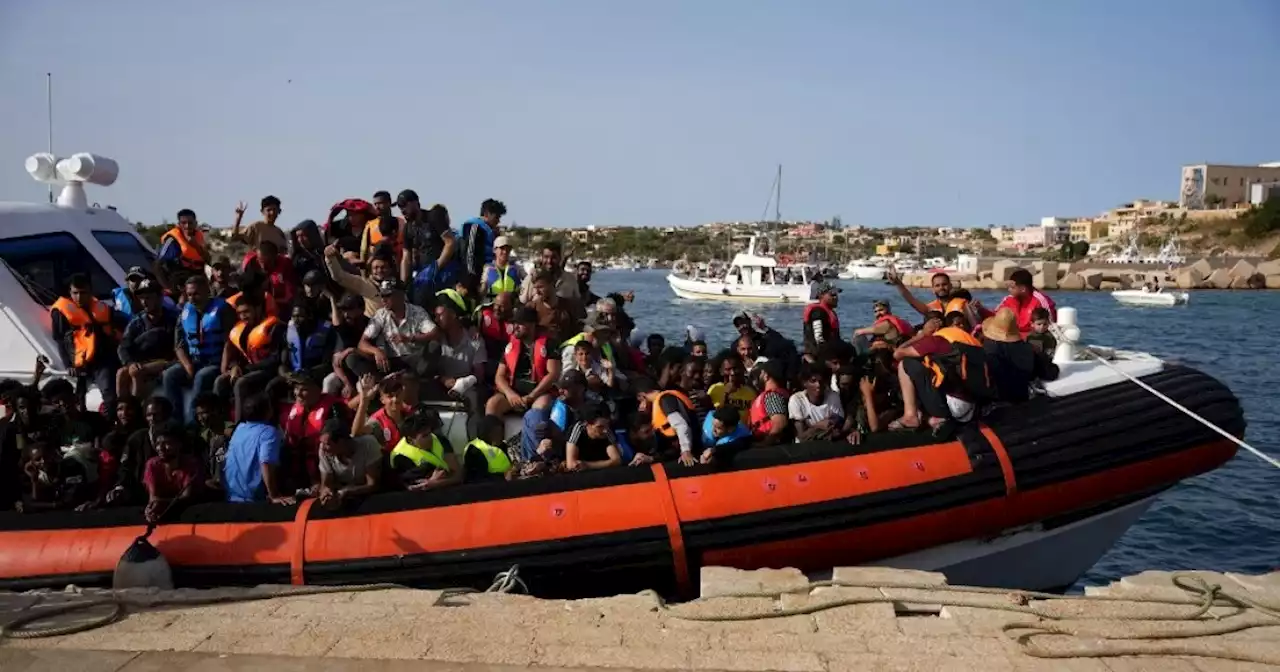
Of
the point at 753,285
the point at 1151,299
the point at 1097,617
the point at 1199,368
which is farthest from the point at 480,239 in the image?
the point at 1151,299

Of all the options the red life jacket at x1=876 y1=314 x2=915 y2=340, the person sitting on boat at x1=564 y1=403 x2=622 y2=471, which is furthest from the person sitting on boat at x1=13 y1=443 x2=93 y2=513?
the red life jacket at x1=876 y1=314 x2=915 y2=340

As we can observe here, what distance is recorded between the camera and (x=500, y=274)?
7.99 meters

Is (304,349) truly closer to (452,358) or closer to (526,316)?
(452,358)

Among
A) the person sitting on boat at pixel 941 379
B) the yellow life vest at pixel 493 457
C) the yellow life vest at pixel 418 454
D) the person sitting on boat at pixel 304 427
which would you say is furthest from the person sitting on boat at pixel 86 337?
the person sitting on boat at pixel 941 379

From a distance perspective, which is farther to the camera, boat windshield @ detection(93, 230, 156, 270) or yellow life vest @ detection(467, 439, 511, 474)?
boat windshield @ detection(93, 230, 156, 270)

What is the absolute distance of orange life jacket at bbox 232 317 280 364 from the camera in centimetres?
651

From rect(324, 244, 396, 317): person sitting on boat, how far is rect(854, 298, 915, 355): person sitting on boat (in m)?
3.58

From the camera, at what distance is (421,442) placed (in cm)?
593

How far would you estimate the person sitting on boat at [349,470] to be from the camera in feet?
18.8

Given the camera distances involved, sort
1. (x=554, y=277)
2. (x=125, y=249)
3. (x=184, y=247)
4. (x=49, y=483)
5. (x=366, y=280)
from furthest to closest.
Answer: (x=125, y=249), (x=184, y=247), (x=554, y=277), (x=366, y=280), (x=49, y=483)

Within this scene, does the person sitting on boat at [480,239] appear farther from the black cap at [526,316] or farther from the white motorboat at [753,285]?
the white motorboat at [753,285]

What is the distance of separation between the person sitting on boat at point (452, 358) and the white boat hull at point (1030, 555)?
2863mm

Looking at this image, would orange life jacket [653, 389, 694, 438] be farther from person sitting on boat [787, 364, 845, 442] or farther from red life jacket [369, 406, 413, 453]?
red life jacket [369, 406, 413, 453]

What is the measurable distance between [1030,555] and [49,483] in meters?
6.24
